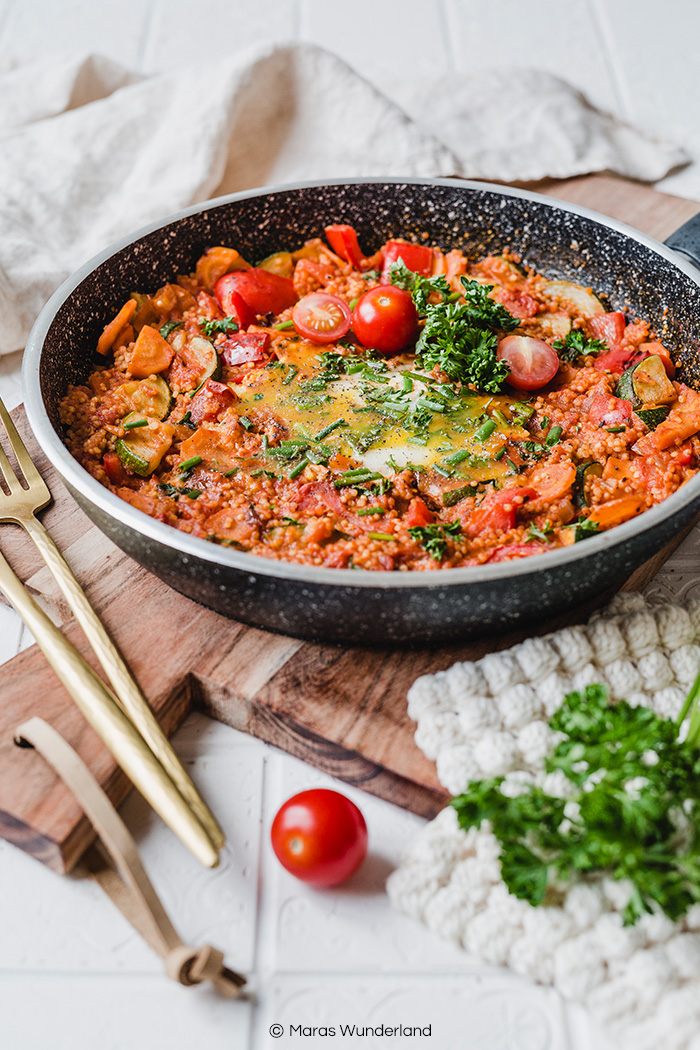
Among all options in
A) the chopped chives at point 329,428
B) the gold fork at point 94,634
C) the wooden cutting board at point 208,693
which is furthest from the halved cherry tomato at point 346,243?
the wooden cutting board at point 208,693

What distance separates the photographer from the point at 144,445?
103 inches

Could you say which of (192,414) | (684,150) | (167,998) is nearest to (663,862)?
(167,998)

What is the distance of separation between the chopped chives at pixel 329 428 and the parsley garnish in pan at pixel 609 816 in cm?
112

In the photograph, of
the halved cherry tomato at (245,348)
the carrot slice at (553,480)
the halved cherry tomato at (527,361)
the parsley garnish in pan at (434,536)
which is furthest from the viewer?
the halved cherry tomato at (245,348)

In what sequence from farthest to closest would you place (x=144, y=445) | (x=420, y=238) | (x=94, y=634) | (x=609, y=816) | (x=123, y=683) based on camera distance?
(x=420, y=238), (x=144, y=445), (x=94, y=634), (x=123, y=683), (x=609, y=816)

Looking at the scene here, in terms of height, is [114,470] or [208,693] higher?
[114,470]

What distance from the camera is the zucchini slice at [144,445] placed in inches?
101

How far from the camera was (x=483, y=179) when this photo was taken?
3.90m

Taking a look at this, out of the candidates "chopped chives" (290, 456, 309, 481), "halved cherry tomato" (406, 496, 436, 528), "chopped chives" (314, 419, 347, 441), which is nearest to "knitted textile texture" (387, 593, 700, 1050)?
"halved cherry tomato" (406, 496, 436, 528)

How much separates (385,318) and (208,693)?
1290 millimetres

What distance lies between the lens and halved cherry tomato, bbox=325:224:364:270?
3.28 m

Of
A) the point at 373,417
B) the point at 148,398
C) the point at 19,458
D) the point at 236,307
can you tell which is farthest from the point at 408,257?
the point at 19,458

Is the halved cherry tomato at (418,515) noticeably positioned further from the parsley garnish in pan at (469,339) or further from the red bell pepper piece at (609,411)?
the red bell pepper piece at (609,411)

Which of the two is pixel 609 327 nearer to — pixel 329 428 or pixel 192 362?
pixel 329 428
